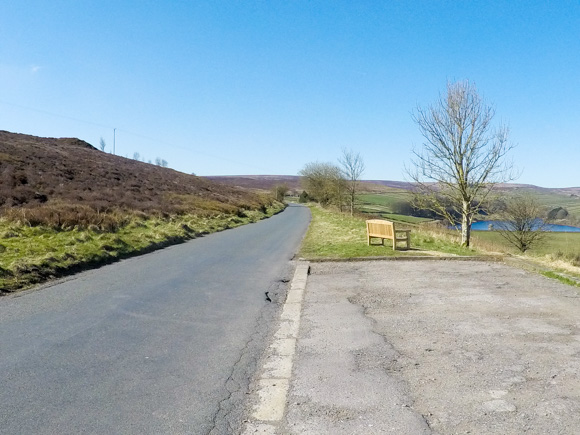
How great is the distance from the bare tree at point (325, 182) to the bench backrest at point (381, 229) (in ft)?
116

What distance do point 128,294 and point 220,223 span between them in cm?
1953

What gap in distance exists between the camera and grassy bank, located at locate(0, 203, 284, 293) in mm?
9188

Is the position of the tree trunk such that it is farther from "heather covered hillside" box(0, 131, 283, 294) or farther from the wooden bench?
"heather covered hillside" box(0, 131, 283, 294)

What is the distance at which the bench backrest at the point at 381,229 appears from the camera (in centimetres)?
1476

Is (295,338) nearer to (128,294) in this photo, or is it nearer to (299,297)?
(299,297)

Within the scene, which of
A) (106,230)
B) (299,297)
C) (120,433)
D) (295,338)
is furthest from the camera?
(106,230)

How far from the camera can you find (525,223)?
40625 mm

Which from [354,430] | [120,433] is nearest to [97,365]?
[120,433]

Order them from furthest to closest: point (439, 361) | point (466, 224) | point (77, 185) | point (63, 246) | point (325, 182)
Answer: point (325, 182) < point (77, 185) < point (466, 224) < point (63, 246) < point (439, 361)

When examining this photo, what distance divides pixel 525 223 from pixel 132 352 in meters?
41.7

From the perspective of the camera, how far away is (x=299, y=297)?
795cm

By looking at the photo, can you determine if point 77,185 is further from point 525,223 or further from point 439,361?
point 525,223

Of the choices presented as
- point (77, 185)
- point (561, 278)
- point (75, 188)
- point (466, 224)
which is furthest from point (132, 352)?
point (77, 185)

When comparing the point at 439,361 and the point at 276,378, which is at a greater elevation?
the point at 439,361
